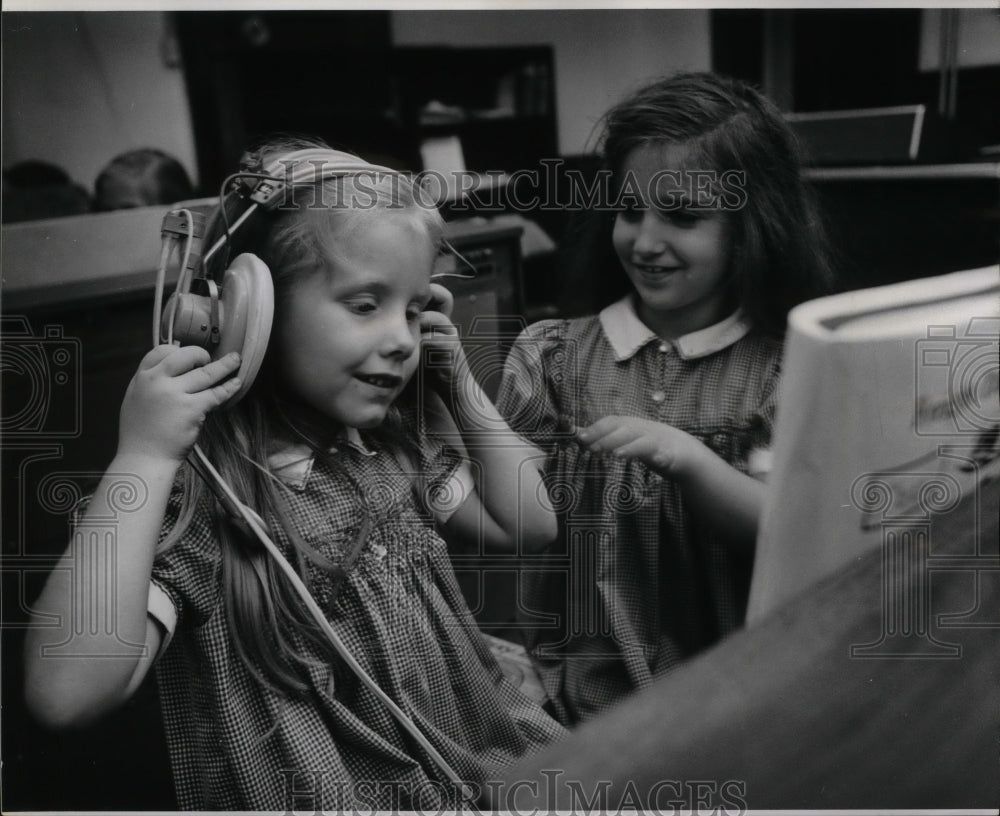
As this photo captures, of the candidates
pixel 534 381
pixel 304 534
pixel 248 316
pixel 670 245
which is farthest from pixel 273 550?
pixel 670 245

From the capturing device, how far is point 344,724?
1049mm

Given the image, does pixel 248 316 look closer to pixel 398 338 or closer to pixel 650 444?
pixel 398 338

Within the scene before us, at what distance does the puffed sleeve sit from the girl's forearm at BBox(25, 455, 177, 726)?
1.25 feet

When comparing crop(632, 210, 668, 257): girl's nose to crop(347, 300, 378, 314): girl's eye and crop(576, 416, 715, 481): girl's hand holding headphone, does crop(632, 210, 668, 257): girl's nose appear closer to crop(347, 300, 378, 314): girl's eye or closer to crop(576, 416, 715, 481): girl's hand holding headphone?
crop(576, 416, 715, 481): girl's hand holding headphone

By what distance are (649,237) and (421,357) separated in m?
0.29

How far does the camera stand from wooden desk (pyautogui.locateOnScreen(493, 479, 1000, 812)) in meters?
0.69

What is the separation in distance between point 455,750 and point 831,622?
0.49 metres

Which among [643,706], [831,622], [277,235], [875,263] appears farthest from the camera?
[875,263]

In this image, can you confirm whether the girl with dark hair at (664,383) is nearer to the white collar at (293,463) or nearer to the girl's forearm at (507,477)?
the girl's forearm at (507,477)

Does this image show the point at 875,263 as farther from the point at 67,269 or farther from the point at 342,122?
the point at 67,269

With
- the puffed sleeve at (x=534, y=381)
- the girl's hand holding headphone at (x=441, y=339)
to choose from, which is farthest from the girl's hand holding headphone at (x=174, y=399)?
the puffed sleeve at (x=534, y=381)

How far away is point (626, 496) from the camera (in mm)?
1110

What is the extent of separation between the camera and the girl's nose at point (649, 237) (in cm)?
108

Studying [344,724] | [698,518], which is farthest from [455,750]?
[698,518]
